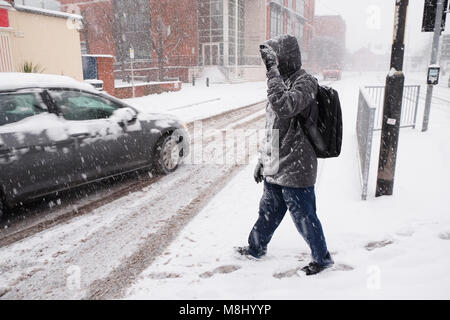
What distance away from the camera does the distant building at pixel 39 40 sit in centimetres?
1198

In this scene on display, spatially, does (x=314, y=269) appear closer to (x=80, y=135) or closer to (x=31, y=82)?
(x=80, y=135)

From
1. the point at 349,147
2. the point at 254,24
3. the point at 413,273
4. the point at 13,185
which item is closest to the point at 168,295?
the point at 413,273

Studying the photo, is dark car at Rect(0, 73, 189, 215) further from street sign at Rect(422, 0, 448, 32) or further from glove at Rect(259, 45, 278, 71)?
street sign at Rect(422, 0, 448, 32)

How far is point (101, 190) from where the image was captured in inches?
203

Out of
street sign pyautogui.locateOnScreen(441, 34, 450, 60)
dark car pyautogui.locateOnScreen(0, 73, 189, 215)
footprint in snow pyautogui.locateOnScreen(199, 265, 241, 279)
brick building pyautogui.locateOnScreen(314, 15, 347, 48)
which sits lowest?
footprint in snow pyautogui.locateOnScreen(199, 265, 241, 279)

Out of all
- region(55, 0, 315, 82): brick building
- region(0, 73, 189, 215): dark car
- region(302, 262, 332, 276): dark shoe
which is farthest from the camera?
region(55, 0, 315, 82): brick building

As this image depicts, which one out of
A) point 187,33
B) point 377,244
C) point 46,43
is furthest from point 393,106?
point 187,33

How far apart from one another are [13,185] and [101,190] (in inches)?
57.3

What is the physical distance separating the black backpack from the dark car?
3026 mm

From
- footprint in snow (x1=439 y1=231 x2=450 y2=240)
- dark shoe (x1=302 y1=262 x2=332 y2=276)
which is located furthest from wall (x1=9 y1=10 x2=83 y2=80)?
footprint in snow (x1=439 y1=231 x2=450 y2=240)

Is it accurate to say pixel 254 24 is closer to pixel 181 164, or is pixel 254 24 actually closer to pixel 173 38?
pixel 173 38

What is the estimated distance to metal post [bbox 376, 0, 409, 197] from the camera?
388 cm

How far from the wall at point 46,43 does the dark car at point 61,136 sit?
380 inches

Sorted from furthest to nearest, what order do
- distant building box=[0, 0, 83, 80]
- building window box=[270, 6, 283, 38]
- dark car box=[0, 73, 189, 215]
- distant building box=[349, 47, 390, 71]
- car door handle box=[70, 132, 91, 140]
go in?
distant building box=[349, 47, 390, 71] < building window box=[270, 6, 283, 38] < distant building box=[0, 0, 83, 80] < car door handle box=[70, 132, 91, 140] < dark car box=[0, 73, 189, 215]
